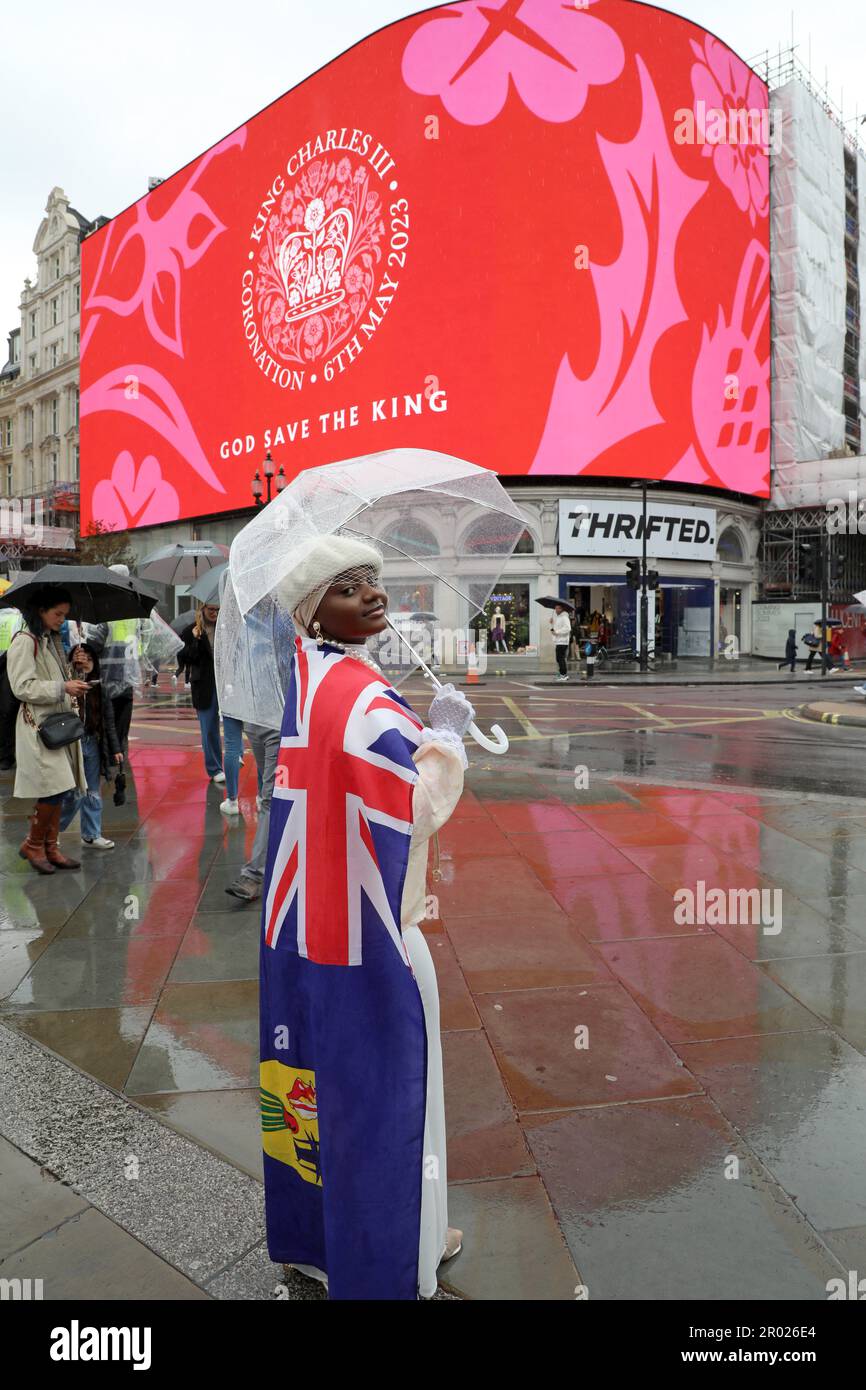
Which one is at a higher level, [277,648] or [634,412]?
[634,412]

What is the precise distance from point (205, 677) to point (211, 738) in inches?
28.5

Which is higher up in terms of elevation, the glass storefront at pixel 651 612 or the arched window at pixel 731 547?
the arched window at pixel 731 547

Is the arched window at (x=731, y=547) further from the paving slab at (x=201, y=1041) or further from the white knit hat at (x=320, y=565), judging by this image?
the white knit hat at (x=320, y=565)

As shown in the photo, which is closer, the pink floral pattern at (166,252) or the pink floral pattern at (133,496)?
the pink floral pattern at (166,252)

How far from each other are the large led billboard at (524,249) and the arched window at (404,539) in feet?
95.0

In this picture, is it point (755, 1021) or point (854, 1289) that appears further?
point (755, 1021)

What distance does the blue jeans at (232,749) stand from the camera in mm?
7520

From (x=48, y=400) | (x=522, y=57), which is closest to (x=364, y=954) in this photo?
(x=522, y=57)

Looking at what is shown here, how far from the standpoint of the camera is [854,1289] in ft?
7.39

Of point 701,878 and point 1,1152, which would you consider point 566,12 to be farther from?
point 1,1152

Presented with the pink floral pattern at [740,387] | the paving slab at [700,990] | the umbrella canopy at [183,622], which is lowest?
the paving slab at [700,990]

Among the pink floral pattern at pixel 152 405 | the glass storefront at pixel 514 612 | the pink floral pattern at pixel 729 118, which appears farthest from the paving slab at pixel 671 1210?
the pink floral pattern at pixel 152 405
